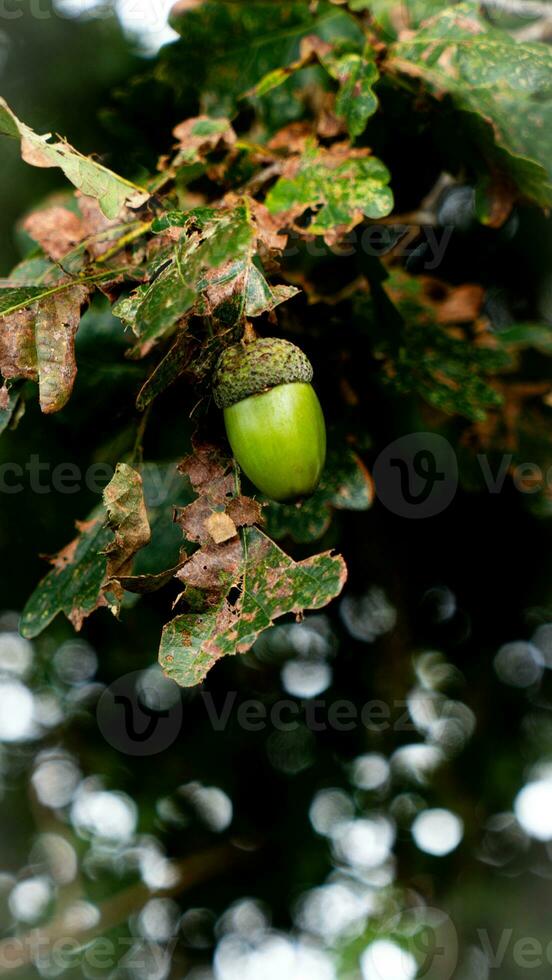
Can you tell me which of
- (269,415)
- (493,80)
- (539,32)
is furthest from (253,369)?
(539,32)

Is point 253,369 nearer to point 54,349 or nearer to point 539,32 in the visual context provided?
point 54,349

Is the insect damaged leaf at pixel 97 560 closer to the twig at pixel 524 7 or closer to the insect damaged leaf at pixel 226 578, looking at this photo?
the insect damaged leaf at pixel 226 578

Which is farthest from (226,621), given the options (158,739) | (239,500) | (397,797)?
(397,797)

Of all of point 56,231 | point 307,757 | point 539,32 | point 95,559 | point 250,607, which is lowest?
point 307,757

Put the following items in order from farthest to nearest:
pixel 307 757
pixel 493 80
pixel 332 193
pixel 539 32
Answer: pixel 307 757 → pixel 539 32 → pixel 493 80 → pixel 332 193

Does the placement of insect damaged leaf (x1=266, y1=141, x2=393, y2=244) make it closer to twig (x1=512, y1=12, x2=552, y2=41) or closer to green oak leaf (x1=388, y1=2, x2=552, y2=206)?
green oak leaf (x1=388, y1=2, x2=552, y2=206)

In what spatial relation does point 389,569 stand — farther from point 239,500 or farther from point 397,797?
point 239,500

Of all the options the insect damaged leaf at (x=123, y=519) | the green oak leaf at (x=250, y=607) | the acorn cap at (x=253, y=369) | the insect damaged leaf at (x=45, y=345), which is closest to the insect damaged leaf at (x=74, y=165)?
the insect damaged leaf at (x=45, y=345)
